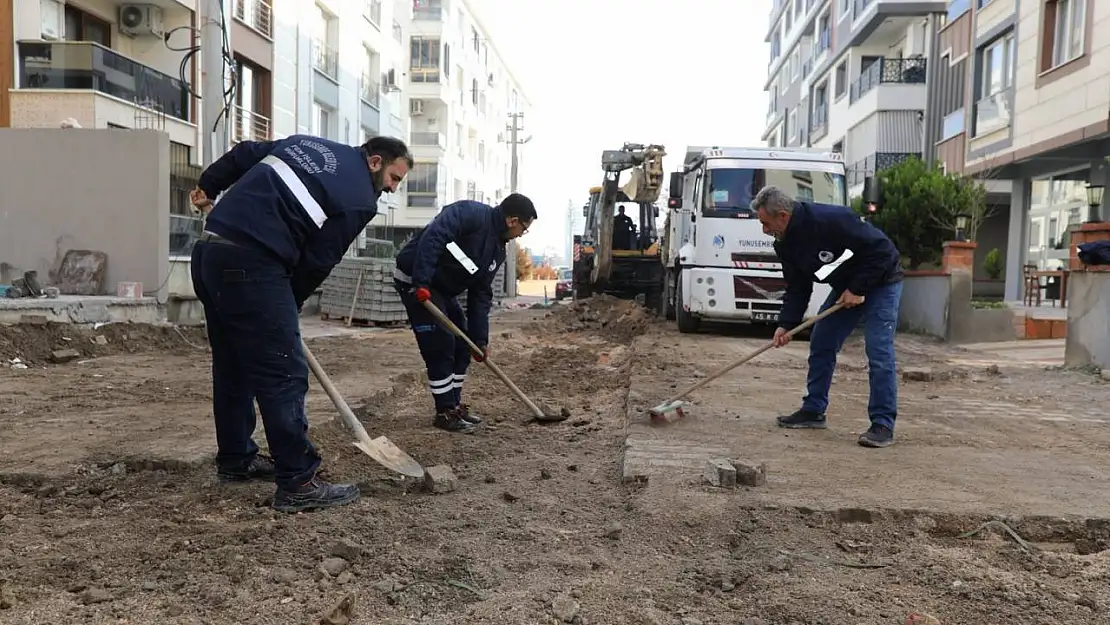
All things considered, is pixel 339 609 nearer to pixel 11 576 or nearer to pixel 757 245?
pixel 11 576

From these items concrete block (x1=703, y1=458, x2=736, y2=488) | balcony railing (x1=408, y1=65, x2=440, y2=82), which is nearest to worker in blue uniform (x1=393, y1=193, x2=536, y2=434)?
concrete block (x1=703, y1=458, x2=736, y2=488)

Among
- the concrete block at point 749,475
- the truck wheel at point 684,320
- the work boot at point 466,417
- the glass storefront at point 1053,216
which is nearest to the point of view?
the concrete block at point 749,475

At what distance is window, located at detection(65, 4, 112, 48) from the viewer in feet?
52.5

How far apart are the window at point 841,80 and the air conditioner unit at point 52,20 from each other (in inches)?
865

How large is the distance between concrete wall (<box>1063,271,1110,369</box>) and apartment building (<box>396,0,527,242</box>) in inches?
1242

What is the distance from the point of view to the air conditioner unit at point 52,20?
14914 millimetres

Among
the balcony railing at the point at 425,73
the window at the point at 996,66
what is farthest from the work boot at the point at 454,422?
the balcony railing at the point at 425,73

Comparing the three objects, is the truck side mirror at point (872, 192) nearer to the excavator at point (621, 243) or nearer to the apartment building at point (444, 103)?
the excavator at point (621, 243)

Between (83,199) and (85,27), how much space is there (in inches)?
269

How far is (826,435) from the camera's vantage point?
214 inches

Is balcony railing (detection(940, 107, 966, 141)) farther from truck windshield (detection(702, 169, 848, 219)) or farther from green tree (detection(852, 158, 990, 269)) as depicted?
truck windshield (detection(702, 169, 848, 219))

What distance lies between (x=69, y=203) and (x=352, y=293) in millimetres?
5569

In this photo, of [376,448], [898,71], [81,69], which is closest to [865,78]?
[898,71]

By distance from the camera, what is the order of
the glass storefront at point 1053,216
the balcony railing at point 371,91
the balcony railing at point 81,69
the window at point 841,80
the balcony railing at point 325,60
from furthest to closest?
the window at point 841,80 → the balcony railing at point 371,91 → the balcony railing at point 325,60 → the glass storefront at point 1053,216 → the balcony railing at point 81,69
